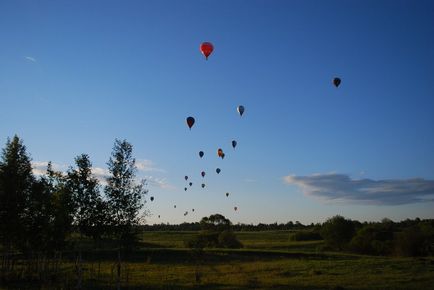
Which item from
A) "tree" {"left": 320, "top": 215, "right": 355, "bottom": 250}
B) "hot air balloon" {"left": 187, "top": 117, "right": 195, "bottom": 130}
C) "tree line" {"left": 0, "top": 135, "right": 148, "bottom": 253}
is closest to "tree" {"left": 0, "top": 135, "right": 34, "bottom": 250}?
"tree line" {"left": 0, "top": 135, "right": 148, "bottom": 253}

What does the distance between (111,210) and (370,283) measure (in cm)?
2161

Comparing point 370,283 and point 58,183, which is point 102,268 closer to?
point 58,183

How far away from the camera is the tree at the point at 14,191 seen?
3716 centimetres

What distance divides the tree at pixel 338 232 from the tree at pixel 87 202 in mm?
82271

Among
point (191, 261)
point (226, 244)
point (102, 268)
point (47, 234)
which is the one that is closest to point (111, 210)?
point (47, 234)

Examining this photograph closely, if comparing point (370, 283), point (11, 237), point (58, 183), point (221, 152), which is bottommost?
point (370, 283)

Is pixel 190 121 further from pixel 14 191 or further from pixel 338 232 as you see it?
pixel 338 232

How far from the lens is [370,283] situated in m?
37.4

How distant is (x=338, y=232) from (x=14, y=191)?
276ft

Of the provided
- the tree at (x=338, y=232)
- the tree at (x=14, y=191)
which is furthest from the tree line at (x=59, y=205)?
the tree at (x=338, y=232)

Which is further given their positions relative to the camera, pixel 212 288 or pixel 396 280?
pixel 396 280

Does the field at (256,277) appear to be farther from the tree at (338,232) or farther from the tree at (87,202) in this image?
the tree at (338,232)

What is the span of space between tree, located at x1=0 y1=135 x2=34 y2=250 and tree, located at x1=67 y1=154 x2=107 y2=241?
19.9 feet

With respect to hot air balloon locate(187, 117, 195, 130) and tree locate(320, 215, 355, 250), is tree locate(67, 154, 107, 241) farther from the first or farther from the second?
tree locate(320, 215, 355, 250)
